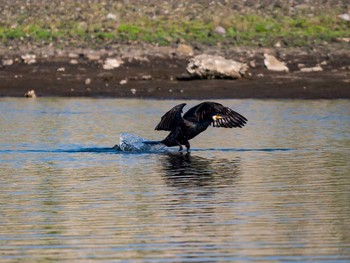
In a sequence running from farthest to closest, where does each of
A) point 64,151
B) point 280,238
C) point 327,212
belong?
point 64,151 → point 327,212 → point 280,238

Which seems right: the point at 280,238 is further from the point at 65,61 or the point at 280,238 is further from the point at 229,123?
the point at 65,61

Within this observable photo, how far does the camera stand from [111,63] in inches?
1148

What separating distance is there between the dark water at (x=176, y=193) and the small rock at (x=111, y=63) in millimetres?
6825

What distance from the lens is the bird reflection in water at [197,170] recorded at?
13992 millimetres

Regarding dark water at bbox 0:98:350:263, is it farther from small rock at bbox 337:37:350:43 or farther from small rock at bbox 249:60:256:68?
small rock at bbox 337:37:350:43

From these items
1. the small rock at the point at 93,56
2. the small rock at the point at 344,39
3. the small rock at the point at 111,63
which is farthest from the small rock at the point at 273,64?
the small rock at the point at 93,56

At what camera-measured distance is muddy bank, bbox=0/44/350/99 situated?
2641 cm

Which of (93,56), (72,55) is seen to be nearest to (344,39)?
(93,56)

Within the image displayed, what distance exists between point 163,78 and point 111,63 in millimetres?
1774

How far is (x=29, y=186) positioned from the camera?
1365cm

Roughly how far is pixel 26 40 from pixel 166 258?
23.0m

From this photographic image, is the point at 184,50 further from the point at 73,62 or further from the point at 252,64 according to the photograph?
the point at 73,62

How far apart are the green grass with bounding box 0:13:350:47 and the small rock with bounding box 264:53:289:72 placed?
2.51m

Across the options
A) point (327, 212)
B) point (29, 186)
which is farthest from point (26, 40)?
point (327, 212)
